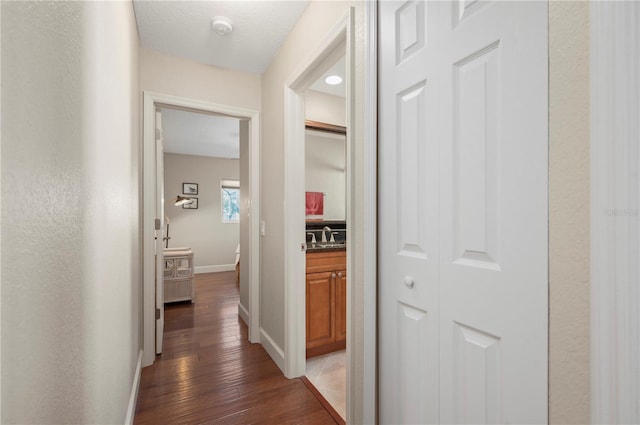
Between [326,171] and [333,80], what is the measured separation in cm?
99

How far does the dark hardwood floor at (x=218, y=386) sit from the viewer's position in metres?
1.78

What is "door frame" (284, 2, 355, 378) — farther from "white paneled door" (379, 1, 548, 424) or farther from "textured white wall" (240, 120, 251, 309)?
"textured white wall" (240, 120, 251, 309)

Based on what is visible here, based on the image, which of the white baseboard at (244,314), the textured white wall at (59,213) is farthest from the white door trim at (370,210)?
the white baseboard at (244,314)

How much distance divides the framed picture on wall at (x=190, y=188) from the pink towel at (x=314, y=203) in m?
4.22

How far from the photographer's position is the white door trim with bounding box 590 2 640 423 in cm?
57

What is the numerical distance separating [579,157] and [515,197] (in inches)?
6.7

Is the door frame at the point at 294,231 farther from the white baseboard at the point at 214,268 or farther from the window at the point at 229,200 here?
the window at the point at 229,200

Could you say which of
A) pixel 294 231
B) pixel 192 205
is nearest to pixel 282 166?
pixel 294 231

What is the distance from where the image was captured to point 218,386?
2.07 metres

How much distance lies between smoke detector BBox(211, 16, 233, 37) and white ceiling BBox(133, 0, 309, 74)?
0.03 metres

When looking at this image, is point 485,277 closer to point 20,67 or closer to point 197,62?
point 20,67

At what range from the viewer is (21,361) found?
49cm

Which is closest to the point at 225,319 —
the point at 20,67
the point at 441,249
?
the point at 441,249

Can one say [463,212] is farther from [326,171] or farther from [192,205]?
[192,205]
